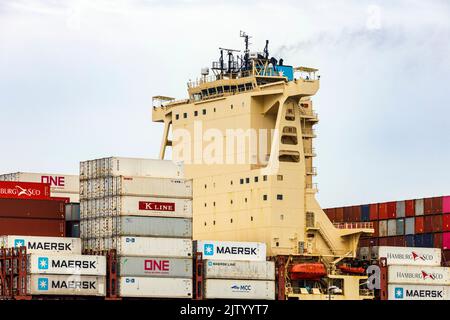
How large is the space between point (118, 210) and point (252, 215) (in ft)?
37.8

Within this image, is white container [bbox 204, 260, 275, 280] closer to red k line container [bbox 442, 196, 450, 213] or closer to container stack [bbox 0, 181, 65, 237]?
container stack [bbox 0, 181, 65, 237]

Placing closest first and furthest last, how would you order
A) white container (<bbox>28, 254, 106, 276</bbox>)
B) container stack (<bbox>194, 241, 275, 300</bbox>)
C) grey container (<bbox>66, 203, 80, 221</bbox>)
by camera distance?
white container (<bbox>28, 254, 106, 276</bbox>) → container stack (<bbox>194, 241, 275, 300</bbox>) → grey container (<bbox>66, 203, 80, 221</bbox>)

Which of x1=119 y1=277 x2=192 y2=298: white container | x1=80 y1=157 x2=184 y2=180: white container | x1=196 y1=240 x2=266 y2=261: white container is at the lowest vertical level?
x1=119 y1=277 x2=192 y2=298: white container

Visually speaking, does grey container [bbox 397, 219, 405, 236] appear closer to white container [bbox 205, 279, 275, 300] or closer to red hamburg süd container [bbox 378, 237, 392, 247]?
red hamburg süd container [bbox 378, 237, 392, 247]

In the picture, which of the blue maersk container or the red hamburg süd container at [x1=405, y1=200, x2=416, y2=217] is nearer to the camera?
the red hamburg süd container at [x1=405, y1=200, x2=416, y2=217]

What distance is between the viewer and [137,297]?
67312 millimetres

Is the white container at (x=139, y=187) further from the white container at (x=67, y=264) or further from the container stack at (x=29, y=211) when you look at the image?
the white container at (x=67, y=264)

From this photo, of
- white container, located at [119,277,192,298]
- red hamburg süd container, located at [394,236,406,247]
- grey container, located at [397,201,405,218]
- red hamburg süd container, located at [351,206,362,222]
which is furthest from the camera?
red hamburg süd container, located at [351,206,362,222]

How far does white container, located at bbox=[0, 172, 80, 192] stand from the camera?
3155 inches

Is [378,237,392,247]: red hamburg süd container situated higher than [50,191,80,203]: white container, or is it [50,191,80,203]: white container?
[50,191,80,203]: white container

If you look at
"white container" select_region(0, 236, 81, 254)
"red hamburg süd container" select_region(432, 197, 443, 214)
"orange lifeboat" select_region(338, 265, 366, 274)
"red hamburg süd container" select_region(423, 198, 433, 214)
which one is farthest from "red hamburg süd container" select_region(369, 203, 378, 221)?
"white container" select_region(0, 236, 81, 254)
